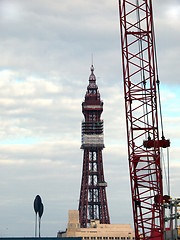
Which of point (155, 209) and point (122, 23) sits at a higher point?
point (122, 23)

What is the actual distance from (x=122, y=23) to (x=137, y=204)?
3335cm

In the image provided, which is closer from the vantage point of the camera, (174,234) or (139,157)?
(174,234)

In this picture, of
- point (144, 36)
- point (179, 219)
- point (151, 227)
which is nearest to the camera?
point (179, 219)

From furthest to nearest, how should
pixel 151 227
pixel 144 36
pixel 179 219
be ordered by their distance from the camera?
1. pixel 144 36
2. pixel 151 227
3. pixel 179 219

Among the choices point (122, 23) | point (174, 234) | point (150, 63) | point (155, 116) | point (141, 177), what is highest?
point (122, 23)

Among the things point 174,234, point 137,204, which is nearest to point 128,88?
point 137,204

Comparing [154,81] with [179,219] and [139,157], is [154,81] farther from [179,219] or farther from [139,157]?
[179,219]

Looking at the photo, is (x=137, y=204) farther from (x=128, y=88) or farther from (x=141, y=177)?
(x=128, y=88)

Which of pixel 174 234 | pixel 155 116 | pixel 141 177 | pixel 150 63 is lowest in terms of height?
pixel 174 234

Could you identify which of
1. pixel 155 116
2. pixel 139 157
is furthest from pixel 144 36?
pixel 139 157

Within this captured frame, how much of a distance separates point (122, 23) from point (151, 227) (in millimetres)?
37548

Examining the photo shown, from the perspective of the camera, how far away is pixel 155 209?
104438mm

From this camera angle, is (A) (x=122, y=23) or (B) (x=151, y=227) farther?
(A) (x=122, y=23)

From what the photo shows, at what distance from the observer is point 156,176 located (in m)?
103
